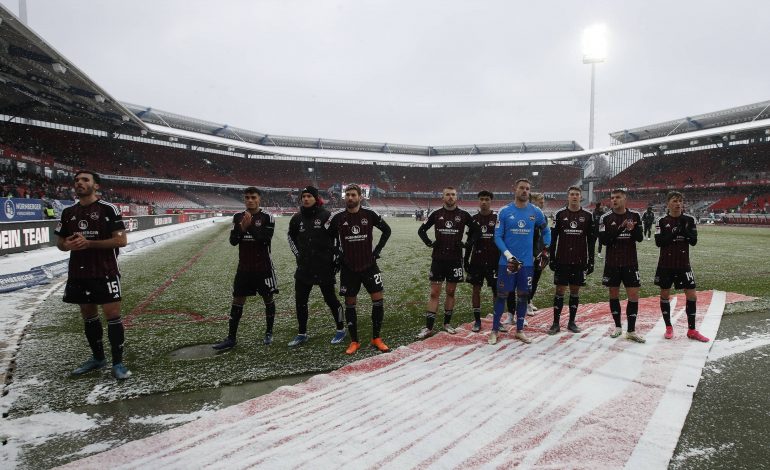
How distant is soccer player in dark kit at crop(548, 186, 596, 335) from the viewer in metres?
5.33

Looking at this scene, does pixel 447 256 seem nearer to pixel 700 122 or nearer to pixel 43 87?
pixel 43 87

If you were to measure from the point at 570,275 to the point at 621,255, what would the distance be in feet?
2.18

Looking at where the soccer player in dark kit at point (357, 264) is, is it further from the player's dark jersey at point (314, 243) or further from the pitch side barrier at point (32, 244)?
the pitch side barrier at point (32, 244)

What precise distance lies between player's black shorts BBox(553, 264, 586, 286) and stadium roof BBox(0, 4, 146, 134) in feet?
61.9

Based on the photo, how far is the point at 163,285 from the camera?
8.57 m

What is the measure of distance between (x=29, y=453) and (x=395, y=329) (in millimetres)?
3793

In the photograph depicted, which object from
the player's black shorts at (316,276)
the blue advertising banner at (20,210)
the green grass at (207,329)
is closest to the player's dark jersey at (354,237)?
the player's black shorts at (316,276)

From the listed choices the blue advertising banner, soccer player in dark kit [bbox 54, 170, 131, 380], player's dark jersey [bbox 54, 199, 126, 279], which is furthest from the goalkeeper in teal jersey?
the blue advertising banner

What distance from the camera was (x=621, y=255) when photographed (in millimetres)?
5109

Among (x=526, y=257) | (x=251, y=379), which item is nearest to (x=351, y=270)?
(x=251, y=379)

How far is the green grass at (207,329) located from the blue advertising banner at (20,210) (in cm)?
495

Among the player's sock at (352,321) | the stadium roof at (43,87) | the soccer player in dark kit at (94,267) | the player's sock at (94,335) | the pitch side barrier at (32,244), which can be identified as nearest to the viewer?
the soccer player in dark kit at (94,267)

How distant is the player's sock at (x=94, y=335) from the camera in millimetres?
4051

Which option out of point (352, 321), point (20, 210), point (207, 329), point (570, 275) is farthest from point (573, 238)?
point (20, 210)
